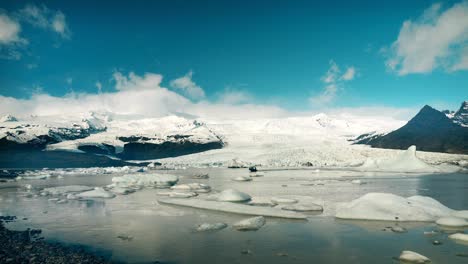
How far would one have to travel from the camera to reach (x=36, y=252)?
357 inches

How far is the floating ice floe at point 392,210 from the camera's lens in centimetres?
1302

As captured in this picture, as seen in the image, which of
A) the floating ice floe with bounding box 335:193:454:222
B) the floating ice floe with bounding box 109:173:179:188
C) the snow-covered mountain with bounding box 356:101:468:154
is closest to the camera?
the floating ice floe with bounding box 335:193:454:222

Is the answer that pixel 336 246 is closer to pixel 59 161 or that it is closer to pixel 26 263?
pixel 26 263

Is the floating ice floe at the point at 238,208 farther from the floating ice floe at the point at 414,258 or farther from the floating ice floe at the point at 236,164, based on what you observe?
the floating ice floe at the point at 236,164

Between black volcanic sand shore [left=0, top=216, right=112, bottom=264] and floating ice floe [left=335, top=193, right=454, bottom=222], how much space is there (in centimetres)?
932

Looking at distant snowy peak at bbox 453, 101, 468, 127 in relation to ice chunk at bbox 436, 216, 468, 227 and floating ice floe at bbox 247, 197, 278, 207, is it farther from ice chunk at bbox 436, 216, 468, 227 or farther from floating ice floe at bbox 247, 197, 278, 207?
ice chunk at bbox 436, 216, 468, 227

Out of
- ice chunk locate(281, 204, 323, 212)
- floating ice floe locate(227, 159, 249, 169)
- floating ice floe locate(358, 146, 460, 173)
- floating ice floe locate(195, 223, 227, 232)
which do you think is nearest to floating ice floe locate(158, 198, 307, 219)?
ice chunk locate(281, 204, 323, 212)

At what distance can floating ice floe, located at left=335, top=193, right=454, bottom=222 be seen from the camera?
13.0 m

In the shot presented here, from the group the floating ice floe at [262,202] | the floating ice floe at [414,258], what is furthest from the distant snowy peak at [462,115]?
the floating ice floe at [414,258]

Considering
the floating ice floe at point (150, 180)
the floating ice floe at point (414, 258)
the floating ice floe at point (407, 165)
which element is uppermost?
the floating ice floe at point (407, 165)

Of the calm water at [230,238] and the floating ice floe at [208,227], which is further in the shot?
the floating ice floe at [208,227]

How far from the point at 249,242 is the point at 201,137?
118121 millimetres

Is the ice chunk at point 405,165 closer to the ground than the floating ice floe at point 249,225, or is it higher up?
higher up

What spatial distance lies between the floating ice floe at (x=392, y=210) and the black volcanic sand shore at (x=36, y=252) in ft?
30.6
